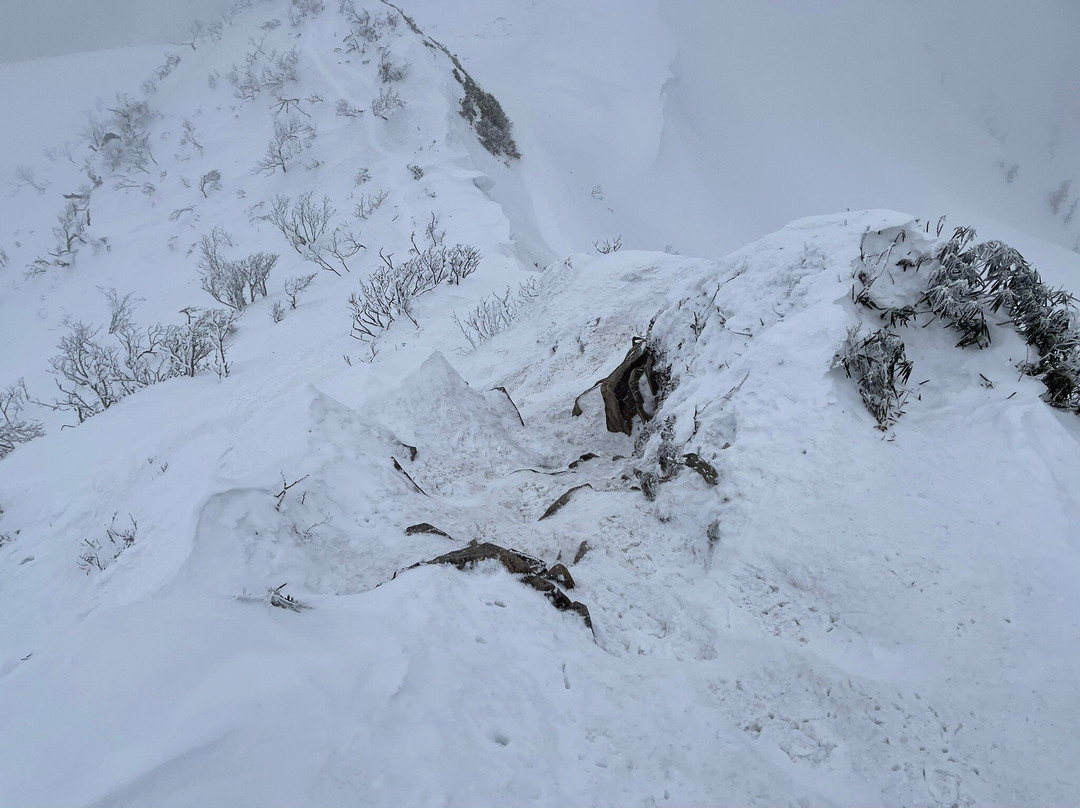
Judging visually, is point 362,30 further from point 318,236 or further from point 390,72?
point 318,236

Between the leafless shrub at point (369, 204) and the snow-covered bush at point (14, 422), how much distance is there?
8355 mm

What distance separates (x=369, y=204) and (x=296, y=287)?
3.98 m

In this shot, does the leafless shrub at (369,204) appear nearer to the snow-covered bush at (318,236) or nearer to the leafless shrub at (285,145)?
the snow-covered bush at (318,236)

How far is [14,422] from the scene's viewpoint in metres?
10.7

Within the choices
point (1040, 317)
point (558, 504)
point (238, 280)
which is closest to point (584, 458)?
point (558, 504)

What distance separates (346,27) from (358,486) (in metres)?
22.2

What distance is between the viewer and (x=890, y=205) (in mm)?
23141

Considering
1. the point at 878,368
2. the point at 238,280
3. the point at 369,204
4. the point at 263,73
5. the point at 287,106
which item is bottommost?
the point at 878,368

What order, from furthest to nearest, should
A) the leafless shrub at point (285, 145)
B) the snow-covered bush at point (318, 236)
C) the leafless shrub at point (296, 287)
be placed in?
1. the leafless shrub at point (285, 145)
2. the snow-covered bush at point (318, 236)
3. the leafless shrub at point (296, 287)

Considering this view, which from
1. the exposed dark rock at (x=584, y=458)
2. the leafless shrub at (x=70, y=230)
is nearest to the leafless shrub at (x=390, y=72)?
the leafless shrub at (x=70, y=230)

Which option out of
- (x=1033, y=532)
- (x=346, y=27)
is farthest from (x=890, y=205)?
(x=1033, y=532)

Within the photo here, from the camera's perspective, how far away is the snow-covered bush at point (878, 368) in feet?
11.3

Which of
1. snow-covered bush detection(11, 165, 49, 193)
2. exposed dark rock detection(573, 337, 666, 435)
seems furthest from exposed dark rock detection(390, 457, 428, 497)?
snow-covered bush detection(11, 165, 49, 193)

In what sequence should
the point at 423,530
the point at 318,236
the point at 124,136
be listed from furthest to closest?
the point at 124,136, the point at 318,236, the point at 423,530
